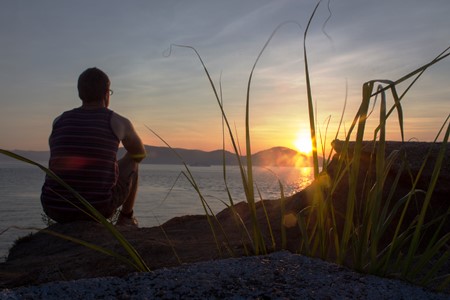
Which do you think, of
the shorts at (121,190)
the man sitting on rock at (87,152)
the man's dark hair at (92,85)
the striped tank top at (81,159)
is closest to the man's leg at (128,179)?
the shorts at (121,190)

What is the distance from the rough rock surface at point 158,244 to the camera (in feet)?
7.17

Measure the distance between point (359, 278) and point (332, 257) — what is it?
4.16 feet

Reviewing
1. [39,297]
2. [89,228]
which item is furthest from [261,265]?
[89,228]

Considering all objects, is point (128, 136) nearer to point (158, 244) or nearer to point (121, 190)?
point (121, 190)

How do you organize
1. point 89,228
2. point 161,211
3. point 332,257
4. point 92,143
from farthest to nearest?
point 161,211, point 92,143, point 89,228, point 332,257

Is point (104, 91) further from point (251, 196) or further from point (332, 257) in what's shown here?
point (251, 196)

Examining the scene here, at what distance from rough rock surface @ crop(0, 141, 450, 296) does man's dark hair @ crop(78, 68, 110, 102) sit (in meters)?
1.03

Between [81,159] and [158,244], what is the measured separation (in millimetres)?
1381

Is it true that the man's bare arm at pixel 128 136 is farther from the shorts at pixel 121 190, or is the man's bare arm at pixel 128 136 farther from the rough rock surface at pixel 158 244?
the rough rock surface at pixel 158 244

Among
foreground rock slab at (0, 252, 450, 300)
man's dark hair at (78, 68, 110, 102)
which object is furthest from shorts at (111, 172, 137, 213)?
foreground rock slab at (0, 252, 450, 300)

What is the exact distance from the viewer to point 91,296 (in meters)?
1.08

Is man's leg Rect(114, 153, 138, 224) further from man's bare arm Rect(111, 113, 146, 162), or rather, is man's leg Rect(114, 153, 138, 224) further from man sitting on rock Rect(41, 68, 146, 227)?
man sitting on rock Rect(41, 68, 146, 227)

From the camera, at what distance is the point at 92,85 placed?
3.76 m

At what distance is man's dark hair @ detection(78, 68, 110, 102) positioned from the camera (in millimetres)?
3762
